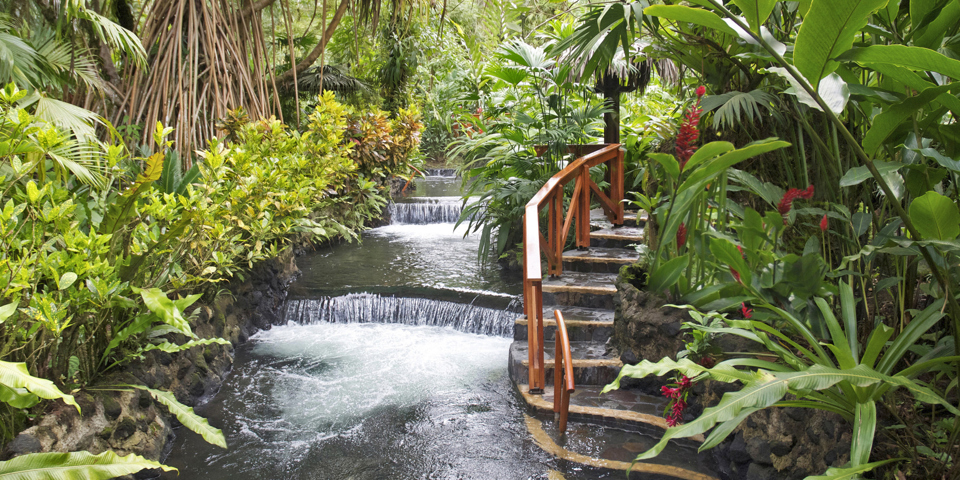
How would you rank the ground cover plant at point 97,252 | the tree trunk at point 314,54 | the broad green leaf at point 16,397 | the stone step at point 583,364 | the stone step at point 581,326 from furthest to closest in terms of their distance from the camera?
the tree trunk at point 314,54 < the stone step at point 581,326 < the stone step at point 583,364 < the ground cover plant at point 97,252 < the broad green leaf at point 16,397

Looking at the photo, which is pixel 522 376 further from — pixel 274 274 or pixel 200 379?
pixel 274 274

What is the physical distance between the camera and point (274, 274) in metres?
5.87

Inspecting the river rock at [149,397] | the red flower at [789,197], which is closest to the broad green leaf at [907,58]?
the red flower at [789,197]

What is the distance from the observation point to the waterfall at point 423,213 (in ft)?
31.9

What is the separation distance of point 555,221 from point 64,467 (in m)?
3.38

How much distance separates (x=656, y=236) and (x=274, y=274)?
12.3ft

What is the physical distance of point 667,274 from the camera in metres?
3.37

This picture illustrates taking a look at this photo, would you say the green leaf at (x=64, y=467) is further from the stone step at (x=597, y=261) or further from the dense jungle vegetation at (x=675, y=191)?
the stone step at (x=597, y=261)

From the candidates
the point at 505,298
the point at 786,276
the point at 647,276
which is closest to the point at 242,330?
the point at 505,298

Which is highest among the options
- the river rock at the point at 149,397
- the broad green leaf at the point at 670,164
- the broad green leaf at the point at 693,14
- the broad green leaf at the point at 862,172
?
the broad green leaf at the point at 693,14

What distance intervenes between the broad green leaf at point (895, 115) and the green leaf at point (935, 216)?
21 centimetres

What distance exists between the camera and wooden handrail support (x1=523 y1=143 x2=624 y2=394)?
3160 mm

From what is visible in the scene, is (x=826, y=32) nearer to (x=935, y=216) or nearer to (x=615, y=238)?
(x=935, y=216)

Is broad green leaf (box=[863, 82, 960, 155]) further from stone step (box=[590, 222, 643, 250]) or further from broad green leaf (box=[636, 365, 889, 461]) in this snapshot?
stone step (box=[590, 222, 643, 250])
